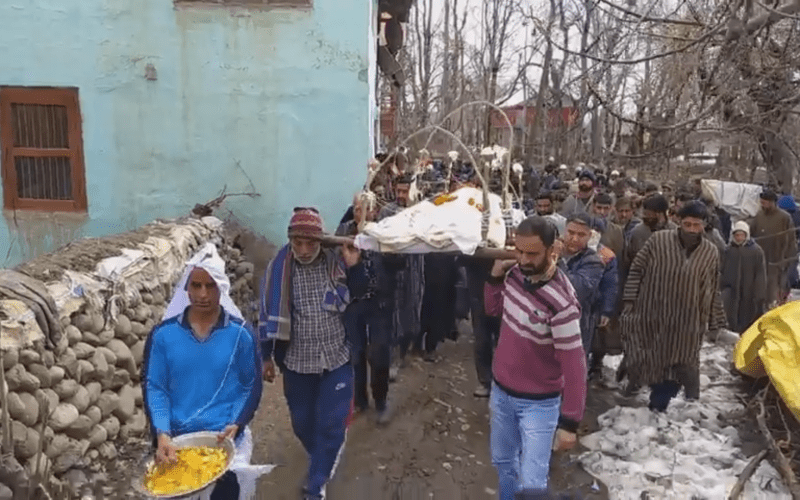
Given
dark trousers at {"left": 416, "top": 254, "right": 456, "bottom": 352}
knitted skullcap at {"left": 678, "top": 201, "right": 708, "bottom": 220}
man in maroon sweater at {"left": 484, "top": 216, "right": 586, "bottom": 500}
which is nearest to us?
man in maroon sweater at {"left": 484, "top": 216, "right": 586, "bottom": 500}

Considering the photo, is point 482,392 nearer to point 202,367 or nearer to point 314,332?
point 314,332

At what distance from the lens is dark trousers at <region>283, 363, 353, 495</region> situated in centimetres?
398

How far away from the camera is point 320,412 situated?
4.02m

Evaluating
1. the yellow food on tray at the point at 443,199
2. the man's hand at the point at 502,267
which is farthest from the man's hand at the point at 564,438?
the yellow food on tray at the point at 443,199

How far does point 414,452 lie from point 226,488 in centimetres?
214

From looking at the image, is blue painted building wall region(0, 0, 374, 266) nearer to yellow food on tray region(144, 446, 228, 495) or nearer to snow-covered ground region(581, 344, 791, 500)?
snow-covered ground region(581, 344, 791, 500)

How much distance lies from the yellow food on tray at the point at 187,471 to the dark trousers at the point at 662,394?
12.2ft

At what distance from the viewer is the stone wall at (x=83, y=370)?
366 cm

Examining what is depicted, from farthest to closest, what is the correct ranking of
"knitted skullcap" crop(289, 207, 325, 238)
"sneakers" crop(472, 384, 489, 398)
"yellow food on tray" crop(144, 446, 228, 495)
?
"sneakers" crop(472, 384, 489, 398) → "knitted skullcap" crop(289, 207, 325, 238) → "yellow food on tray" crop(144, 446, 228, 495)

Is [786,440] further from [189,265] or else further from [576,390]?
[189,265]

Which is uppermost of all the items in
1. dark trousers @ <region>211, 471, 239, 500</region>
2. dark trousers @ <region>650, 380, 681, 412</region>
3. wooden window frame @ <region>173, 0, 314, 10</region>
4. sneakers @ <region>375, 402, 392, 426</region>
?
wooden window frame @ <region>173, 0, 314, 10</region>

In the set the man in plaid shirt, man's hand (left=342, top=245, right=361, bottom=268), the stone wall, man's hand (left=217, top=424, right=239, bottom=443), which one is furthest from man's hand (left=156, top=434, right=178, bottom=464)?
man's hand (left=342, top=245, right=361, bottom=268)

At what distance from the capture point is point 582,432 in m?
5.39

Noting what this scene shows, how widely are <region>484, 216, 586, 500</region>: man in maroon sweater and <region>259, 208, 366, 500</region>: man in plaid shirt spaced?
0.93m
